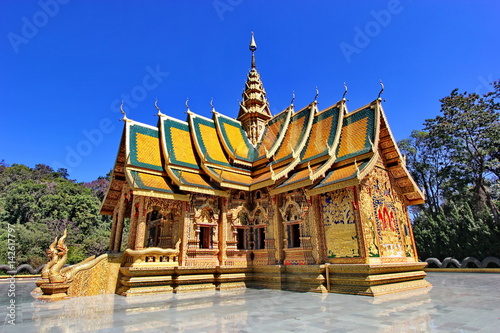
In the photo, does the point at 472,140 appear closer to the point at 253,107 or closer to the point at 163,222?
the point at 253,107

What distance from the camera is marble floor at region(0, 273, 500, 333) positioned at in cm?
497

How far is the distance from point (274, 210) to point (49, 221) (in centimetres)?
2377

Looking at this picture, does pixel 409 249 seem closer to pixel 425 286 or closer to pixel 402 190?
pixel 425 286

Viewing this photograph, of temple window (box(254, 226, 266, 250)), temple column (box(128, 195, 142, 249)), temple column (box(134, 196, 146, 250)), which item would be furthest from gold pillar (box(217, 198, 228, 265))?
temple column (box(128, 195, 142, 249))

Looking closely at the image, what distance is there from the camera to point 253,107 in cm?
1886

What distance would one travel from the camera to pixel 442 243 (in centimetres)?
2064

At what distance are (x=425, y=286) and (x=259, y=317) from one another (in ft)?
24.4

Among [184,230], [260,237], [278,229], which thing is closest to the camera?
[184,230]

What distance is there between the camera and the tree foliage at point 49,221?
70.9 ft

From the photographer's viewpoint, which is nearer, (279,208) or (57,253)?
(57,253)

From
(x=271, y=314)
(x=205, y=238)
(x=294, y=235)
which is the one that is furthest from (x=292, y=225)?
(x=271, y=314)

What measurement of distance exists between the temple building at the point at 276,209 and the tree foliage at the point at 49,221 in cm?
1200

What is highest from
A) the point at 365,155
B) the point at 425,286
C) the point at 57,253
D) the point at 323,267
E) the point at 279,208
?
the point at 365,155

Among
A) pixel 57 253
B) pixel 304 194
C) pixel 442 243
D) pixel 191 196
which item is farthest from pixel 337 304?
pixel 442 243
